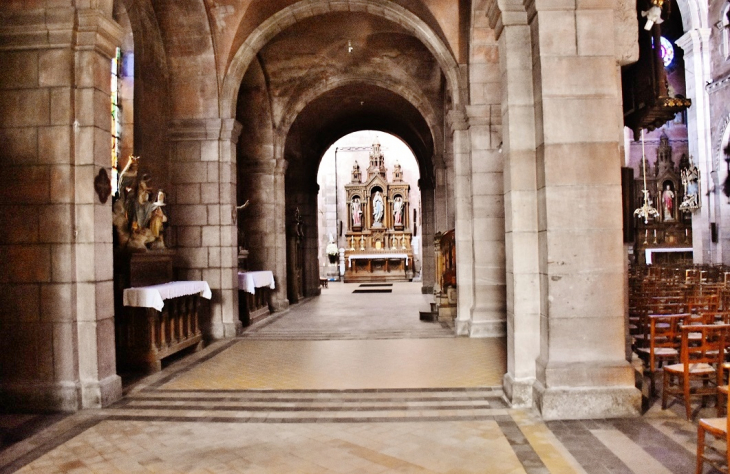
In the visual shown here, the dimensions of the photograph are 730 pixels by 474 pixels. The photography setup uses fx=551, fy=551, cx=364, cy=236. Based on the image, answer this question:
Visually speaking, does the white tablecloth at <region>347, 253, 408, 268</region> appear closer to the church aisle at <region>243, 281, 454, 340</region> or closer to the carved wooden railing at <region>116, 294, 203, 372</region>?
the church aisle at <region>243, 281, 454, 340</region>

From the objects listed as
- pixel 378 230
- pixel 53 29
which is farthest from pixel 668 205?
pixel 53 29

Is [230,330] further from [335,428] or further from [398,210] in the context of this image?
[398,210]

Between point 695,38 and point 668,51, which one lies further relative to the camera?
point 668,51

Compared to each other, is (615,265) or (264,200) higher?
(264,200)

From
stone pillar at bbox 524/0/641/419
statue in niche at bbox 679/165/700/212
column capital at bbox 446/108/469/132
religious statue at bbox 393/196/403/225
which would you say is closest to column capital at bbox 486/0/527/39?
stone pillar at bbox 524/0/641/419

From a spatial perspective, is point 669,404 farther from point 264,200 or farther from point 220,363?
point 264,200

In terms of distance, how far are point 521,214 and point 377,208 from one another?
880 inches

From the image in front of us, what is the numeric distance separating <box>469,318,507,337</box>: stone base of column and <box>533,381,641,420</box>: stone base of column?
476cm

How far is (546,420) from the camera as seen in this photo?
5.04m

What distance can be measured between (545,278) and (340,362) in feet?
12.1

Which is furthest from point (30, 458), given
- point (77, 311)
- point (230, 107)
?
point (230, 107)

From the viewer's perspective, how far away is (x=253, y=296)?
42.0 ft

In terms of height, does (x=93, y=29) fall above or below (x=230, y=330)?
above

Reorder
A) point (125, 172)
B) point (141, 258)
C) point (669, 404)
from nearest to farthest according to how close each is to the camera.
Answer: point (669, 404) < point (141, 258) < point (125, 172)
